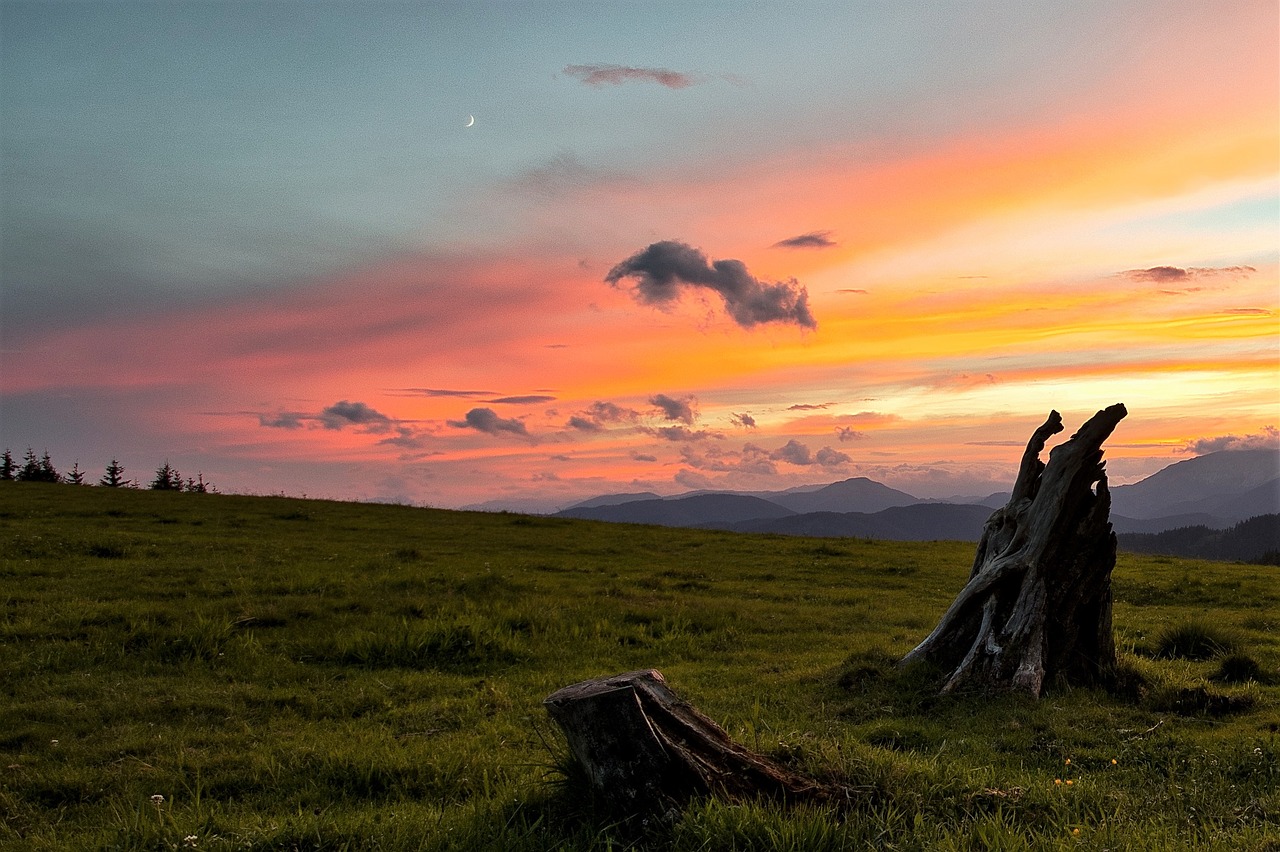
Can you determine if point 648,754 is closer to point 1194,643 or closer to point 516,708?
point 516,708

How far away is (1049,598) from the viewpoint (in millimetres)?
13234

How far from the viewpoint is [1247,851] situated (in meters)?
6.25

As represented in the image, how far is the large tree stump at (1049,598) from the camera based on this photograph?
41.7 ft

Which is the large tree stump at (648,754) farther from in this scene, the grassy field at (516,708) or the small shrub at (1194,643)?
the small shrub at (1194,643)

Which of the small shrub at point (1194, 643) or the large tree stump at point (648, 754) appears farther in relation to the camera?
the small shrub at point (1194, 643)

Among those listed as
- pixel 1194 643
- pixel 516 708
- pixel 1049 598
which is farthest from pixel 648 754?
pixel 1194 643

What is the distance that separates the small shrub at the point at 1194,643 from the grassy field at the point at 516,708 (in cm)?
5

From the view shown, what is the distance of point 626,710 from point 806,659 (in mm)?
10481

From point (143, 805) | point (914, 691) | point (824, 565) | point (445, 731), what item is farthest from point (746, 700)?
point (824, 565)

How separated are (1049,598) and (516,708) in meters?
8.33

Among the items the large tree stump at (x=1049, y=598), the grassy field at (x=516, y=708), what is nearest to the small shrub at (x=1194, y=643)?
the grassy field at (x=516, y=708)

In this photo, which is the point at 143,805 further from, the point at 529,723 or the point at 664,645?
the point at 664,645

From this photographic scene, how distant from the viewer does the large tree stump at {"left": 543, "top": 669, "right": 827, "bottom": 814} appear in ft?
21.5

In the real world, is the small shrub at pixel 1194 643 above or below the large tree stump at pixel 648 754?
below
